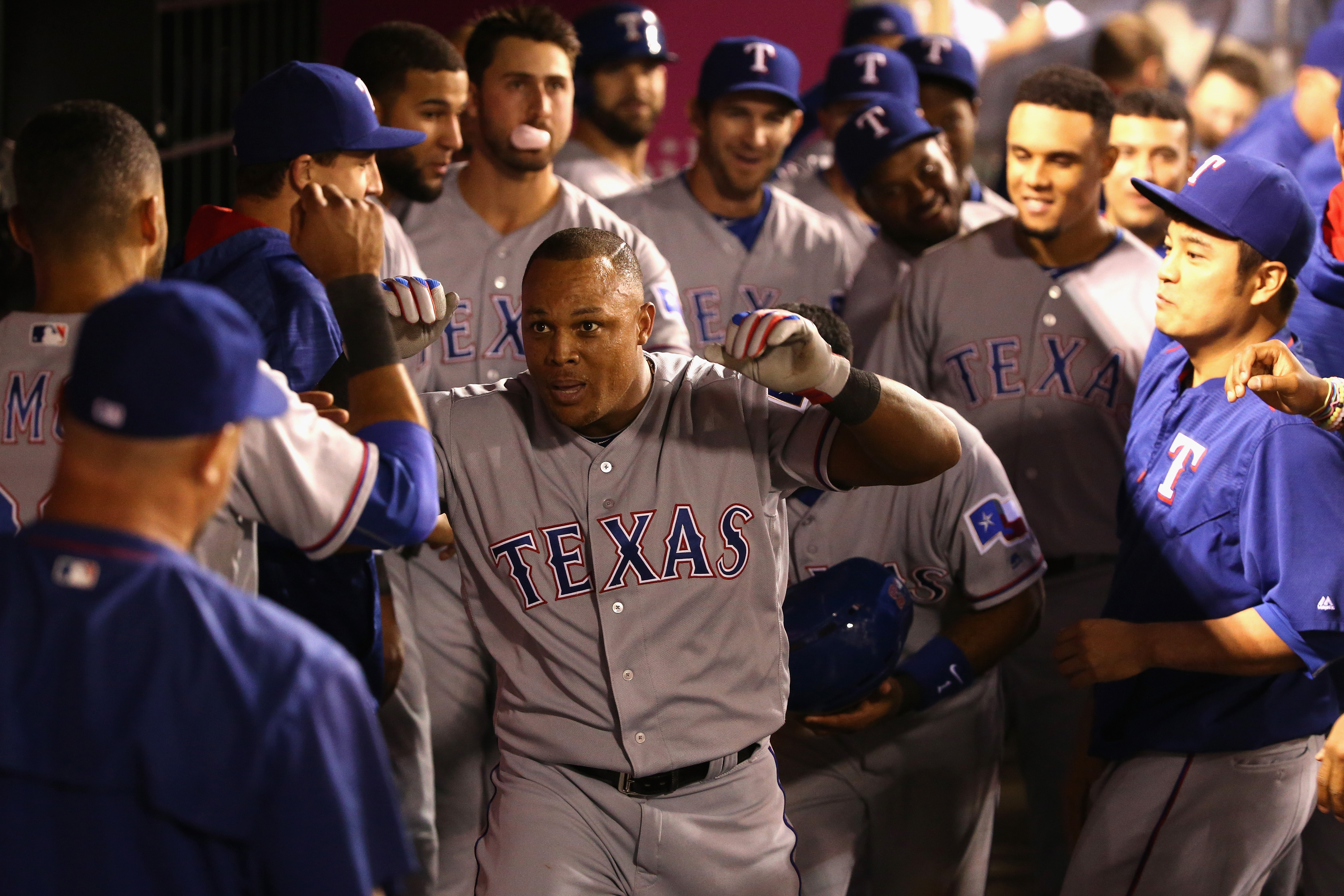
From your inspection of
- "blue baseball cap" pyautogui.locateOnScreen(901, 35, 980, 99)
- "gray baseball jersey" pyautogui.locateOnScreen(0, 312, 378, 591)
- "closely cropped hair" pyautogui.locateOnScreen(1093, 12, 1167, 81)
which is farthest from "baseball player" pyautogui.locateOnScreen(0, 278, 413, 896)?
"closely cropped hair" pyautogui.locateOnScreen(1093, 12, 1167, 81)

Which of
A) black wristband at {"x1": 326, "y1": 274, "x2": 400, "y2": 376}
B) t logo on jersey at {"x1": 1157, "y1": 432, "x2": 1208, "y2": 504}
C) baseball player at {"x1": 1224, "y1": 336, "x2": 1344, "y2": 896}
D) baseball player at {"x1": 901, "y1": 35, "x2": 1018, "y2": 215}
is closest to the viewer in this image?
black wristband at {"x1": 326, "y1": 274, "x2": 400, "y2": 376}

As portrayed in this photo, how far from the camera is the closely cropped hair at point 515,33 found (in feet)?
14.2

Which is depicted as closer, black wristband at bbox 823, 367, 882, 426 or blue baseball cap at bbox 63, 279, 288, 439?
blue baseball cap at bbox 63, 279, 288, 439

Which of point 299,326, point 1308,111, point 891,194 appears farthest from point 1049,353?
point 1308,111

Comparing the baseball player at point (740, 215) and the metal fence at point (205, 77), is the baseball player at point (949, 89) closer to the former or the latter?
the baseball player at point (740, 215)

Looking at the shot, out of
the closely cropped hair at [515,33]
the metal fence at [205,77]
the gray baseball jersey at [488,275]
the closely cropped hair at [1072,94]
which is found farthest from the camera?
the metal fence at [205,77]

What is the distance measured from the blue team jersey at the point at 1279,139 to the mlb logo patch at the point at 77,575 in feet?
17.8

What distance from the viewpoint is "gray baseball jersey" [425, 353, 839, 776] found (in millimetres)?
2602

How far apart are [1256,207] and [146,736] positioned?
249cm

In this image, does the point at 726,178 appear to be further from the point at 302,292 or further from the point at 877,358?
the point at 302,292

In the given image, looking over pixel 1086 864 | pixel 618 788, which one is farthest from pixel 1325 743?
pixel 618 788

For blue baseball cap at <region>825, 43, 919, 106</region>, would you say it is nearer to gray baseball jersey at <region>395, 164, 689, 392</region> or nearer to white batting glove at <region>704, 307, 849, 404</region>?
gray baseball jersey at <region>395, 164, 689, 392</region>

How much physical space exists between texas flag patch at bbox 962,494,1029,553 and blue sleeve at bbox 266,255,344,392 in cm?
156

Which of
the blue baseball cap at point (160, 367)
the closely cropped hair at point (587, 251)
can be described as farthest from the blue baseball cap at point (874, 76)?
the blue baseball cap at point (160, 367)
